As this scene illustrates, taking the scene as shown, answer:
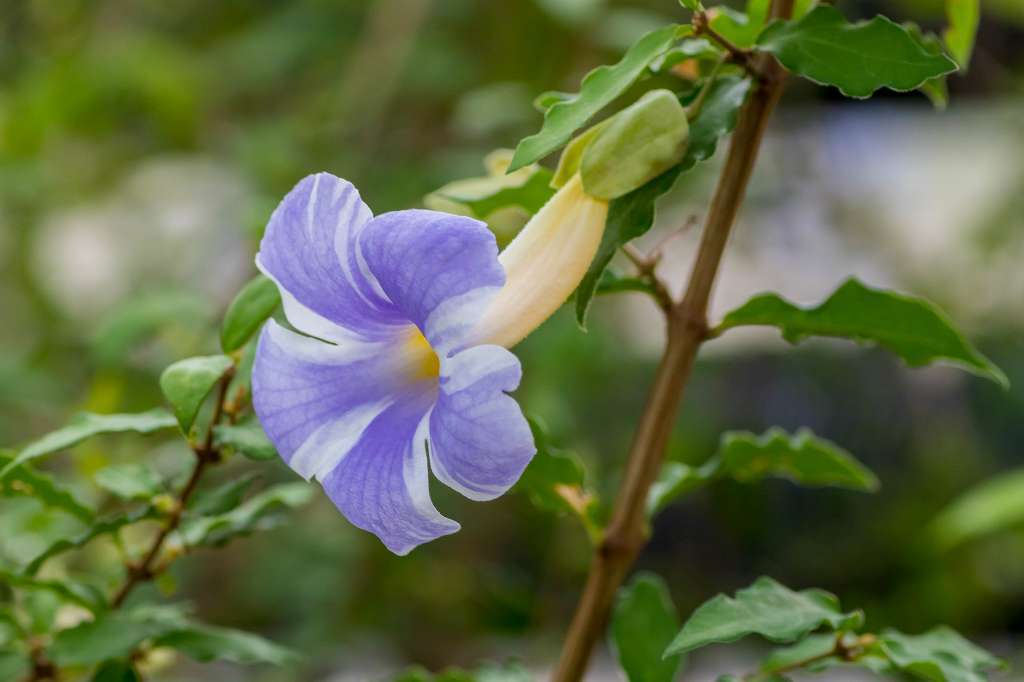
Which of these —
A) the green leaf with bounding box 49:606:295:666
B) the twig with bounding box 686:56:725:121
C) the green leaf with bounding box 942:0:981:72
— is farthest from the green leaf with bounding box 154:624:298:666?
the green leaf with bounding box 942:0:981:72

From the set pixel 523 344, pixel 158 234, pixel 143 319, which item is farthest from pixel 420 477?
pixel 158 234

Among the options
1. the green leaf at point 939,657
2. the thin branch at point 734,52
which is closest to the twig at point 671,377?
the thin branch at point 734,52

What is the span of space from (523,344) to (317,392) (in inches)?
39.6

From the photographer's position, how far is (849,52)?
0.48 metres

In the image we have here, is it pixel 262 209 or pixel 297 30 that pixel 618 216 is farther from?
pixel 297 30

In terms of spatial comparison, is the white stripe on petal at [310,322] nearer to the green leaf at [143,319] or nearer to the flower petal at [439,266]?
the flower petal at [439,266]

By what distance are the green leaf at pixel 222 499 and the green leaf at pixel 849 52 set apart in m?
0.30

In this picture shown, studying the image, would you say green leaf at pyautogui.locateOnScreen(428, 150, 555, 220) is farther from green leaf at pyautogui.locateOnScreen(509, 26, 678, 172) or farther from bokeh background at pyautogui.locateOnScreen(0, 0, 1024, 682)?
bokeh background at pyautogui.locateOnScreen(0, 0, 1024, 682)

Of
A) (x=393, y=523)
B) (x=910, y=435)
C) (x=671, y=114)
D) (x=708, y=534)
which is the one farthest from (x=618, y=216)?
(x=910, y=435)

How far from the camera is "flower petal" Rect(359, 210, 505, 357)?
1.34ft

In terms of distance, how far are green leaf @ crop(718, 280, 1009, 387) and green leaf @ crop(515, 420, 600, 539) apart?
0.11 meters

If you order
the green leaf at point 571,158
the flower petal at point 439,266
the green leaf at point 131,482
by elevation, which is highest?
the green leaf at point 571,158

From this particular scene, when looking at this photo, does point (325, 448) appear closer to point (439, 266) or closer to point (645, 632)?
point (439, 266)

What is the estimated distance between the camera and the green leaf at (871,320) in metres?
0.54
